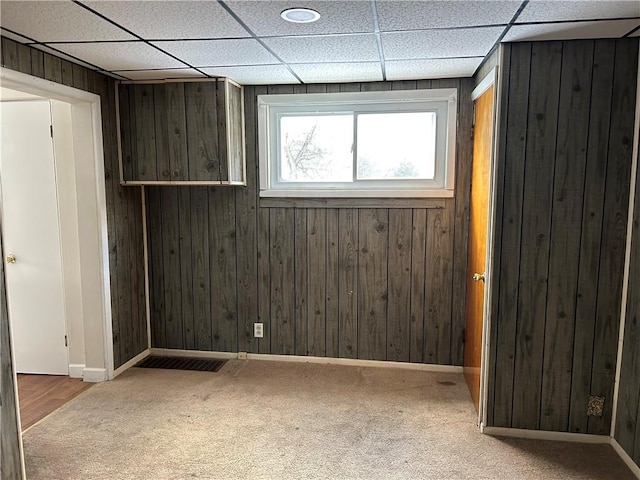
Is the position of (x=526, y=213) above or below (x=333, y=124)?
below

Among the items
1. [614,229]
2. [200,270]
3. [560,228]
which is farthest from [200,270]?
[614,229]

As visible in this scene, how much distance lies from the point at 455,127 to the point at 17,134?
10.6 ft

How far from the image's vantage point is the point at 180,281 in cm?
394

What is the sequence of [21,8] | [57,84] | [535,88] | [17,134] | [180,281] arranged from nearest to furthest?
[21,8] < [535,88] < [57,84] < [17,134] < [180,281]

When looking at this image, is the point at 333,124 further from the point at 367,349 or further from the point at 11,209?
the point at 11,209

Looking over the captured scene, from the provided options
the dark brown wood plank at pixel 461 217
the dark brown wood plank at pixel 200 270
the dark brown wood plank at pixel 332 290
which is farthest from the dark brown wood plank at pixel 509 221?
the dark brown wood plank at pixel 200 270

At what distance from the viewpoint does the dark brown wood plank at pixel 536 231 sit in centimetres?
250

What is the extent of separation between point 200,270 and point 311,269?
95 cm

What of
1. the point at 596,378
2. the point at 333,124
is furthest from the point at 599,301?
the point at 333,124

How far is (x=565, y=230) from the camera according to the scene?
2562 mm

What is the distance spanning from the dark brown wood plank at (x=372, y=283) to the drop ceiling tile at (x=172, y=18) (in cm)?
175

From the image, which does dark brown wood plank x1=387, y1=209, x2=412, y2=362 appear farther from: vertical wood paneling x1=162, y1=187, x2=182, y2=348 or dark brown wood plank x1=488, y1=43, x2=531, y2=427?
vertical wood paneling x1=162, y1=187, x2=182, y2=348

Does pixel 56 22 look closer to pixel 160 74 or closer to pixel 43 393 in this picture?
pixel 160 74

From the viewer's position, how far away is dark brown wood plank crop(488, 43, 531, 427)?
2.52 m
